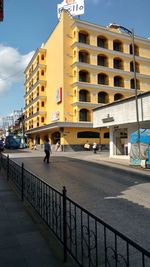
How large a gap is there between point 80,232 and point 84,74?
142 ft

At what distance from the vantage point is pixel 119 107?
23.9 metres

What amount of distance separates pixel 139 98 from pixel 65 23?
30.7m

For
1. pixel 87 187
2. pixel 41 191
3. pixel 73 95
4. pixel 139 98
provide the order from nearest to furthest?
pixel 41 191 < pixel 87 187 < pixel 139 98 < pixel 73 95

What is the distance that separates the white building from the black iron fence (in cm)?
1357

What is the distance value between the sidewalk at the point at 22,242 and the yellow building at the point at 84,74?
1397 inches

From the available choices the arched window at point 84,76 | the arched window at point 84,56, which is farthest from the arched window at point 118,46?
the arched window at point 84,76

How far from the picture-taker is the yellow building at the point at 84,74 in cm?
4472

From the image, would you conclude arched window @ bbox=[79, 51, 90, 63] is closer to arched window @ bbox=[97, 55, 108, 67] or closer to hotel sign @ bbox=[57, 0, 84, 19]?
arched window @ bbox=[97, 55, 108, 67]

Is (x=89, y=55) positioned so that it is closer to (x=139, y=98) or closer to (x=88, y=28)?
(x=88, y=28)

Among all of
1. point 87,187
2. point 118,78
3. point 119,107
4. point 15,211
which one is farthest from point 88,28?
point 15,211

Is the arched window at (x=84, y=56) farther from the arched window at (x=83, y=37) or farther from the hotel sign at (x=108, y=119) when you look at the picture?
the hotel sign at (x=108, y=119)

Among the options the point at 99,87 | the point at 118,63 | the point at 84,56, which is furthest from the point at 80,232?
the point at 118,63

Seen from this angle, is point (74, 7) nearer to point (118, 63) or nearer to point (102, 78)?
point (118, 63)

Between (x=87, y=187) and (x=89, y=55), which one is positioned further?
(x=89, y=55)
